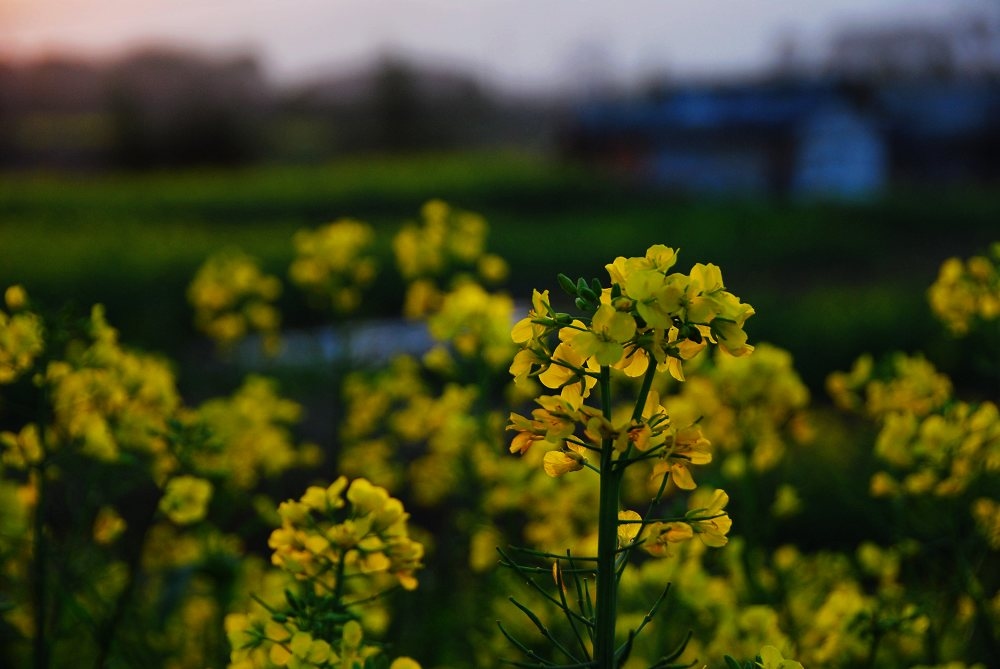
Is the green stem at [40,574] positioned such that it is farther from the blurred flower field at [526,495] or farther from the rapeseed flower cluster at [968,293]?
the rapeseed flower cluster at [968,293]

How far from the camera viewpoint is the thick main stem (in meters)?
0.85

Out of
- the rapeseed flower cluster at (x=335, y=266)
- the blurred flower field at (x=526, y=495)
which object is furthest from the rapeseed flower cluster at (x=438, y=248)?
the rapeseed flower cluster at (x=335, y=266)

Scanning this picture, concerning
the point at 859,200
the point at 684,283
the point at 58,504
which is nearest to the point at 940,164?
the point at 859,200

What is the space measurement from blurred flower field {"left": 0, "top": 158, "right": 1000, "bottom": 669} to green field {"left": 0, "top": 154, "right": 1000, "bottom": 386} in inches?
92.0

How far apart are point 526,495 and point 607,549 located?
1417 millimetres

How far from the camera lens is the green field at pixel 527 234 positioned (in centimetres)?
770

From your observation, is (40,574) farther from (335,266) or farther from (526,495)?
(335,266)

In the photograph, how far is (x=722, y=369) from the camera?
1.93m

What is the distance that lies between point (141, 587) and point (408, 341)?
16.9 ft

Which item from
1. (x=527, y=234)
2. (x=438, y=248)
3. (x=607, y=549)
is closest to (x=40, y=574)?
(x=607, y=549)

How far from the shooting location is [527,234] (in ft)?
47.2

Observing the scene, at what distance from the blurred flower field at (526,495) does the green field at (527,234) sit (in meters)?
2.34

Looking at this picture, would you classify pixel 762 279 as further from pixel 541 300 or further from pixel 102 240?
pixel 541 300

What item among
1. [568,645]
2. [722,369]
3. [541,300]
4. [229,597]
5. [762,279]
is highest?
[541,300]
